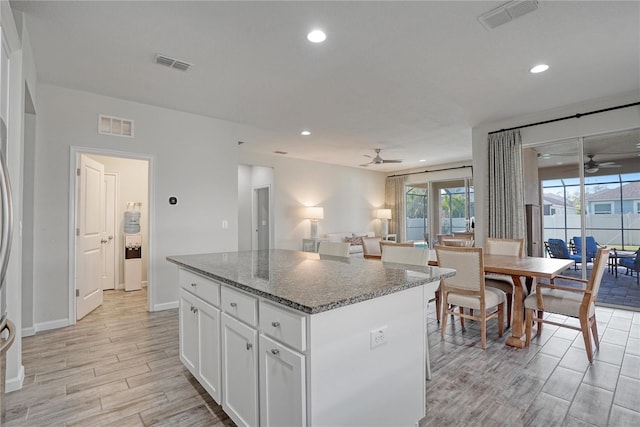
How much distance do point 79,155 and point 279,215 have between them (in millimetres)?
4255

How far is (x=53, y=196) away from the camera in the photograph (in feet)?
11.7

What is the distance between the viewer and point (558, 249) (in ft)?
15.4

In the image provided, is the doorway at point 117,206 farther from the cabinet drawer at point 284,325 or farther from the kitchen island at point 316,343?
the cabinet drawer at point 284,325

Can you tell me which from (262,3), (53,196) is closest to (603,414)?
(262,3)

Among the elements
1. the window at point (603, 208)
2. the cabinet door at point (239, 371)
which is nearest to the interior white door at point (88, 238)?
the cabinet door at point (239, 371)

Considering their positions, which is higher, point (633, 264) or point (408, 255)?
point (408, 255)

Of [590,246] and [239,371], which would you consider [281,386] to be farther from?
[590,246]

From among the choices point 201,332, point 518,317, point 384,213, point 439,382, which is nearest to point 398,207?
point 384,213

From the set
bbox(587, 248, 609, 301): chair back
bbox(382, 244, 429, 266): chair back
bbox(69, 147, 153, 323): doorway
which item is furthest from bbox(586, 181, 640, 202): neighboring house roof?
bbox(69, 147, 153, 323): doorway

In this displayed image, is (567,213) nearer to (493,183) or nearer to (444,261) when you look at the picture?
(493,183)

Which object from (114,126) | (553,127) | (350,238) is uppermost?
(553,127)

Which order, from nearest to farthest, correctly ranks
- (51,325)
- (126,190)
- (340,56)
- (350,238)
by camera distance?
1. (340,56)
2. (51,325)
3. (126,190)
4. (350,238)

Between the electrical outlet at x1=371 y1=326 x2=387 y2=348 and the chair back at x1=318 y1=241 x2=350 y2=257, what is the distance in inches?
53.8

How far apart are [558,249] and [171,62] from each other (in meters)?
5.44
